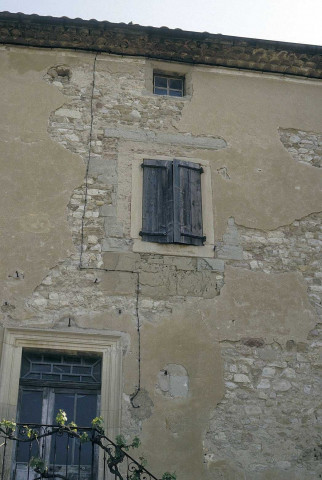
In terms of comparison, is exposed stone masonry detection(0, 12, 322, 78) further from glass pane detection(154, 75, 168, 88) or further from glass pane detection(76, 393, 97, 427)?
glass pane detection(76, 393, 97, 427)

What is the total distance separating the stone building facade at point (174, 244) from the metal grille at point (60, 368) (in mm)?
181

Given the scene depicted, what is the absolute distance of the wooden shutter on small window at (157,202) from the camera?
9.30m

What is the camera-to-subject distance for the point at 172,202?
953 centimetres

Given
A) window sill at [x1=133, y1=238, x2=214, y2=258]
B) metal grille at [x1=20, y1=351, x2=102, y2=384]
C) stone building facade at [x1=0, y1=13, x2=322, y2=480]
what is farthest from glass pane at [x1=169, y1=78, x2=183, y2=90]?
metal grille at [x1=20, y1=351, x2=102, y2=384]

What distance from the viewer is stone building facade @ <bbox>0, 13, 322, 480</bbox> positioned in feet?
27.4

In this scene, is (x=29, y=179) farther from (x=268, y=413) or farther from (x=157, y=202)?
(x=268, y=413)

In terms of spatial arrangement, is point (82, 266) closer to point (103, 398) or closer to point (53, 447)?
point (103, 398)

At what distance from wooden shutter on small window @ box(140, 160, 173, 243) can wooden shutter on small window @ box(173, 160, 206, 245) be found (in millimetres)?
82

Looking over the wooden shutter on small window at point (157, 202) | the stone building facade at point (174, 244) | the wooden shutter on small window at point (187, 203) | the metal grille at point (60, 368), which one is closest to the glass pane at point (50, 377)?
the metal grille at point (60, 368)

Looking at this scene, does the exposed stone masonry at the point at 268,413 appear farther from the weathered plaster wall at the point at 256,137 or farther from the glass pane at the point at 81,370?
the weathered plaster wall at the point at 256,137

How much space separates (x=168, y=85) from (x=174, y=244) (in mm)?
2852

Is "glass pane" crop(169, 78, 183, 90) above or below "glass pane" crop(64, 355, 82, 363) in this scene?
above

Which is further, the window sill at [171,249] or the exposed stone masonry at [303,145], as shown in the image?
the exposed stone masonry at [303,145]

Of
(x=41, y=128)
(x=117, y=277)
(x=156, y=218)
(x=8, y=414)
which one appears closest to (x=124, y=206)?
(x=156, y=218)
